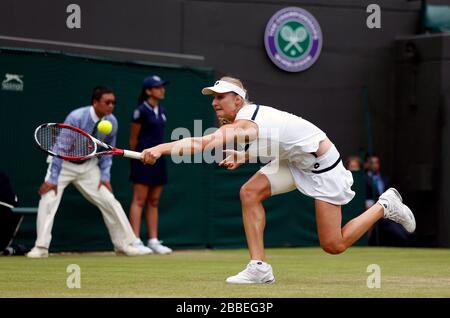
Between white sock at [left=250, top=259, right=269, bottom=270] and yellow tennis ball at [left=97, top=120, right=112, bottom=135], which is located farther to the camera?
yellow tennis ball at [left=97, top=120, right=112, bottom=135]

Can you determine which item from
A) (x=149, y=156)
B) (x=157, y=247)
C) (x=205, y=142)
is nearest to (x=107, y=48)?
(x=157, y=247)

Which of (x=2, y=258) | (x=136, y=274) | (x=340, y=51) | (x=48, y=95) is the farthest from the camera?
(x=340, y=51)

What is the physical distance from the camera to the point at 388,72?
18109 mm

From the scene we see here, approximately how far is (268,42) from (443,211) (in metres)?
3.86

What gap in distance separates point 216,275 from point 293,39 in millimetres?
8224

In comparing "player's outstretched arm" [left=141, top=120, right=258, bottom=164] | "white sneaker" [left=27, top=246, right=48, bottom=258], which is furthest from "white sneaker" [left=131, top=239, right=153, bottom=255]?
"player's outstretched arm" [left=141, top=120, right=258, bottom=164]

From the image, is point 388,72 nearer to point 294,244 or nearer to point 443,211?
point 443,211

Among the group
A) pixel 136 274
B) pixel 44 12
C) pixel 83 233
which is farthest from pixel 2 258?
pixel 44 12

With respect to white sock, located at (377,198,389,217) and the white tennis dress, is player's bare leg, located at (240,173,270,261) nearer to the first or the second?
the white tennis dress

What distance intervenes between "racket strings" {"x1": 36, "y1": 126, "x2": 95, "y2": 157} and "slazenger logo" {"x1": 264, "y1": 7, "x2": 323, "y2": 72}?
22.0ft

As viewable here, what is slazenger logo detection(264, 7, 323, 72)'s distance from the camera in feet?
55.7

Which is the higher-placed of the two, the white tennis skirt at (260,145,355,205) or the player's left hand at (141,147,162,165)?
the player's left hand at (141,147,162,165)

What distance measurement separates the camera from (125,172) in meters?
14.3

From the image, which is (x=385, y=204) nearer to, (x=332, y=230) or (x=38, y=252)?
(x=332, y=230)
